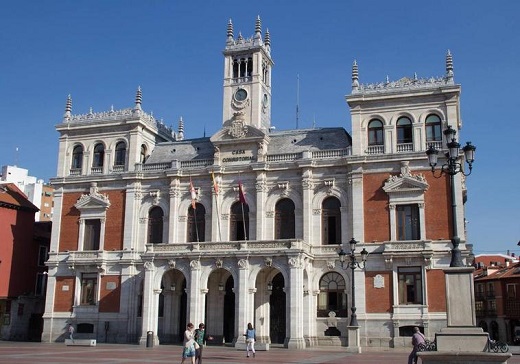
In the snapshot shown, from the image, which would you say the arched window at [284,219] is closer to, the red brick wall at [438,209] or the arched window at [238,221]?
Result: the arched window at [238,221]

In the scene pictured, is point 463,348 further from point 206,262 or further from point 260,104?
point 260,104

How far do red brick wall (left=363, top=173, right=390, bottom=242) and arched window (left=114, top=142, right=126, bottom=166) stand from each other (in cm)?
2261

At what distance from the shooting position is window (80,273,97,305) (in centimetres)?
5573

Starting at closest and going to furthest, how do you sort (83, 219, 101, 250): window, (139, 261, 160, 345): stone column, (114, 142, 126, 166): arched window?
(139, 261, 160, 345): stone column
(83, 219, 101, 250): window
(114, 142, 126, 166): arched window

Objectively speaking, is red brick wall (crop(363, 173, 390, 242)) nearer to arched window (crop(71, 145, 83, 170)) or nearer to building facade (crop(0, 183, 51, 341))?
arched window (crop(71, 145, 83, 170))

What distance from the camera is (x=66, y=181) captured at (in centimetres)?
5891

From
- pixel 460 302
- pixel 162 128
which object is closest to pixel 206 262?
pixel 162 128

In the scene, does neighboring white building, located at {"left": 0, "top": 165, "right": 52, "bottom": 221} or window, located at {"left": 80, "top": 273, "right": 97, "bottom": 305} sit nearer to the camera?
window, located at {"left": 80, "top": 273, "right": 97, "bottom": 305}

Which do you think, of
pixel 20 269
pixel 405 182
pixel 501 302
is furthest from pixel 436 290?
pixel 20 269

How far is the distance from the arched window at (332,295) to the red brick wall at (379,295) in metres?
2.06

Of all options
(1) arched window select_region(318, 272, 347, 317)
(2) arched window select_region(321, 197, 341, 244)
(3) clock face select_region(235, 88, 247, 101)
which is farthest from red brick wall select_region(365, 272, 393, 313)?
(3) clock face select_region(235, 88, 247, 101)

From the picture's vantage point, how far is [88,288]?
56.2m

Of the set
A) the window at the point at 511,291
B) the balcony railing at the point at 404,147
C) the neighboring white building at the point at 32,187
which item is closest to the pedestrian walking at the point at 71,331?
the balcony railing at the point at 404,147

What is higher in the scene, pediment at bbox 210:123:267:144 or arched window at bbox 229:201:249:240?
pediment at bbox 210:123:267:144
